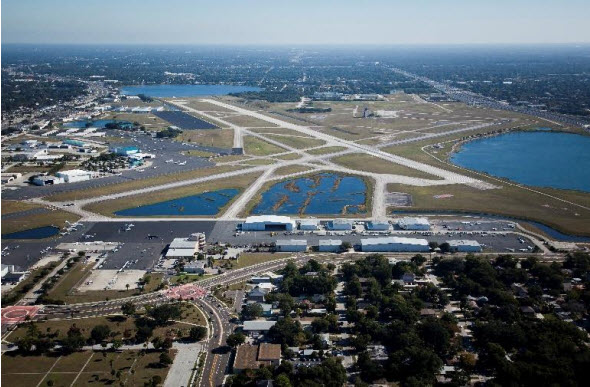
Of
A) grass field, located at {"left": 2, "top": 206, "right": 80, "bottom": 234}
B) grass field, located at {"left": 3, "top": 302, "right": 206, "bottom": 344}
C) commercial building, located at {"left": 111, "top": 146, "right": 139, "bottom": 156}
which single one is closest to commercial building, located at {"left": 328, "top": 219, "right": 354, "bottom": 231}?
grass field, located at {"left": 3, "top": 302, "right": 206, "bottom": 344}

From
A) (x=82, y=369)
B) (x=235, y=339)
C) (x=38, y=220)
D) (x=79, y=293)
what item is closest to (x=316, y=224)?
(x=235, y=339)

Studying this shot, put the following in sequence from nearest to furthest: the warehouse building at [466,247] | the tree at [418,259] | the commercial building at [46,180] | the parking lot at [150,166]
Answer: the tree at [418,259], the warehouse building at [466,247], the parking lot at [150,166], the commercial building at [46,180]

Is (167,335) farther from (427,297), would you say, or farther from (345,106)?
(345,106)

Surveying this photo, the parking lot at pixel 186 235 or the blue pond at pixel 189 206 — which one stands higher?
the blue pond at pixel 189 206

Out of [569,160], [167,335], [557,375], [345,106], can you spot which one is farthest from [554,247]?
[345,106]

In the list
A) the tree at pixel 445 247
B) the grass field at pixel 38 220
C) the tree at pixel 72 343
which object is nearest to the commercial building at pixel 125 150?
the grass field at pixel 38 220

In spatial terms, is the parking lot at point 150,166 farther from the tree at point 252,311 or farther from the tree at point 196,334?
the tree at point 196,334
